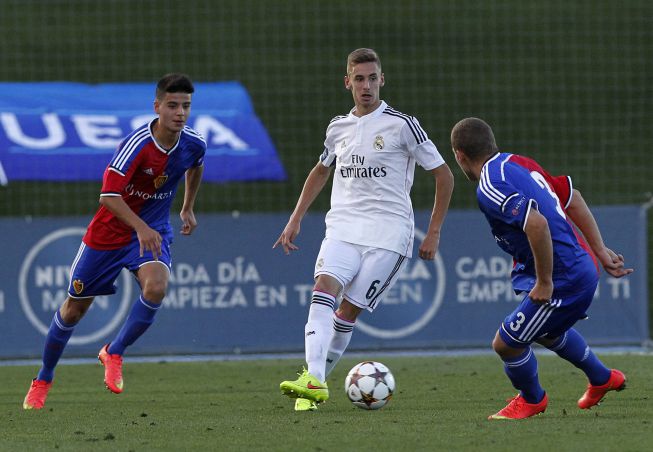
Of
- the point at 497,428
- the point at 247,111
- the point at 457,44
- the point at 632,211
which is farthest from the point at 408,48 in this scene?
the point at 497,428

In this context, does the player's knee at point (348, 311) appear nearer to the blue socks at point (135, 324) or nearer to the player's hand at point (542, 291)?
the blue socks at point (135, 324)

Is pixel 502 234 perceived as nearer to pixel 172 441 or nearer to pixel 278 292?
pixel 172 441

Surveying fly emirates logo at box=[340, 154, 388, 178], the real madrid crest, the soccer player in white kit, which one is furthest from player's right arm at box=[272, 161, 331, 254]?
the real madrid crest

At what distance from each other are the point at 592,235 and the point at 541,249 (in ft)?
2.18

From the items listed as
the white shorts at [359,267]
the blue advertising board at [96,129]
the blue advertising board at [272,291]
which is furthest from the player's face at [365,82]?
the blue advertising board at [96,129]

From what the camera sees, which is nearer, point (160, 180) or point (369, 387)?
point (369, 387)

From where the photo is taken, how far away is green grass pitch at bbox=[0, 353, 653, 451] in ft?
18.4

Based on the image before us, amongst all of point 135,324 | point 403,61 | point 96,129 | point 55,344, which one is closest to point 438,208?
point 135,324

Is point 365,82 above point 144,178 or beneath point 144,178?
above

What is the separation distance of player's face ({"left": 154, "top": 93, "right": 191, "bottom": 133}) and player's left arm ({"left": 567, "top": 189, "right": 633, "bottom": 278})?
2.48 m

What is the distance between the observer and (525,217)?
5.95 meters

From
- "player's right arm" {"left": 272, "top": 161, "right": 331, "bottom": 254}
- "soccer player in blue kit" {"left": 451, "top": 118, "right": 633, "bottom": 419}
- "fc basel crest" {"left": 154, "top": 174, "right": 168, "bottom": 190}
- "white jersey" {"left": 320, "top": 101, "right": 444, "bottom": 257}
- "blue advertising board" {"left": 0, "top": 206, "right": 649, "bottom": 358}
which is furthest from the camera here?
"blue advertising board" {"left": 0, "top": 206, "right": 649, "bottom": 358}

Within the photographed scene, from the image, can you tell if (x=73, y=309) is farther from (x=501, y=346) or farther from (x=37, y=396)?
(x=501, y=346)

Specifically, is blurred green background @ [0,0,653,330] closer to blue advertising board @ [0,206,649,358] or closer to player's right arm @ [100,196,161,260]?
blue advertising board @ [0,206,649,358]
